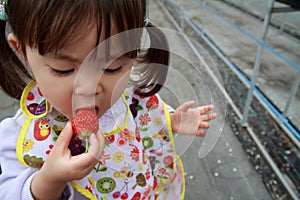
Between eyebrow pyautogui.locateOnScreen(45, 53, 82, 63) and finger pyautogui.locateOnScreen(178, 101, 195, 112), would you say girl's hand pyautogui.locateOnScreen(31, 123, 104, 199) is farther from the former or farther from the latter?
finger pyautogui.locateOnScreen(178, 101, 195, 112)

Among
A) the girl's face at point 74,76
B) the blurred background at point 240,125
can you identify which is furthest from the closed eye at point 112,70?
the blurred background at point 240,125

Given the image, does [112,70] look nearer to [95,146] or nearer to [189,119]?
[95,146]

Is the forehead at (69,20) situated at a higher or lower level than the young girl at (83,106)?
higher

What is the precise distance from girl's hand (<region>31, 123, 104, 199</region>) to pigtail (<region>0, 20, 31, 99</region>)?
8.3 inches

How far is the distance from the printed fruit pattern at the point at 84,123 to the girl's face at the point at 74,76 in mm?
12

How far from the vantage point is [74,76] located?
395mm

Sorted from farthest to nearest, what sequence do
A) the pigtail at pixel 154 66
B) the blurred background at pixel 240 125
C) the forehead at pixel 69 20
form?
the blurred background at pixel 240 125 → the pigtail at pixel 154 66 → the forehead at pixel 69 20

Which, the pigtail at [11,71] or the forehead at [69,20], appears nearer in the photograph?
the forehead at [69,20]

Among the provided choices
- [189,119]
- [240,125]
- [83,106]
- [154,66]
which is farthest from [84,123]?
[240,125]

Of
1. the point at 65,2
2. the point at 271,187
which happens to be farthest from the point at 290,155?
the point at 65,2

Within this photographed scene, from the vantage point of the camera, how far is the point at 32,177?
477mm

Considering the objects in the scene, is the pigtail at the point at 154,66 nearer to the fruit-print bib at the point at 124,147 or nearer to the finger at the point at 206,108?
the fruit-print bib at the point at 124,147

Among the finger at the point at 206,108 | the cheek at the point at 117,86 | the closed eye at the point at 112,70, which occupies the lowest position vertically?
the finger at the point at 206,108

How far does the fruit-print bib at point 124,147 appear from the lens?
0.51 meters
